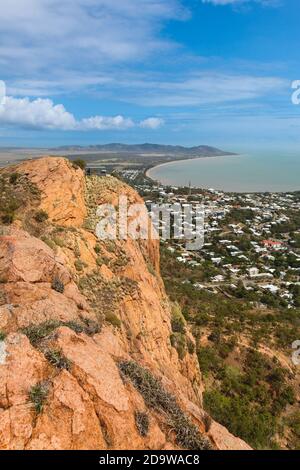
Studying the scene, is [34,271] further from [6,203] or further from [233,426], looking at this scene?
[233,426]

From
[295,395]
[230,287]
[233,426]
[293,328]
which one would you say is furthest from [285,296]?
[233,426]

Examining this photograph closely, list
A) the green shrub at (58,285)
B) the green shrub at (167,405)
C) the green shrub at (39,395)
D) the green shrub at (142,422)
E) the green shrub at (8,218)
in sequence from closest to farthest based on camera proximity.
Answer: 1. the green shrub at (39,395)
2. the green shrub at (142,422)
3. the green shrub at (167,405)
4. the green shrub at (58,285)
5. the green shrub at (8,218)

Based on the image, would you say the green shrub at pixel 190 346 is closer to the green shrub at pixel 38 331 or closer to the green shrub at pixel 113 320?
the green shrub at pixel 113 320

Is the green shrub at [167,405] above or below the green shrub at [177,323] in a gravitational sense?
above

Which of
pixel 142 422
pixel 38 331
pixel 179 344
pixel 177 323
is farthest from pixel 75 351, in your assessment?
pixel 177 323

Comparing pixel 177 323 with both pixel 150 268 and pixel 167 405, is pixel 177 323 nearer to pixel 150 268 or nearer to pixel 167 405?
pixel 150 268

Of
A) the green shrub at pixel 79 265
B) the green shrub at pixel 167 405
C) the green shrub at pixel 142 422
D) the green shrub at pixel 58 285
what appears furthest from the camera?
the green shrub at pixel 79 265

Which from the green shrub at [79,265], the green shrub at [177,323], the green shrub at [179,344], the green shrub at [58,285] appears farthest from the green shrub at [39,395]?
the green shrub at [177,323]
